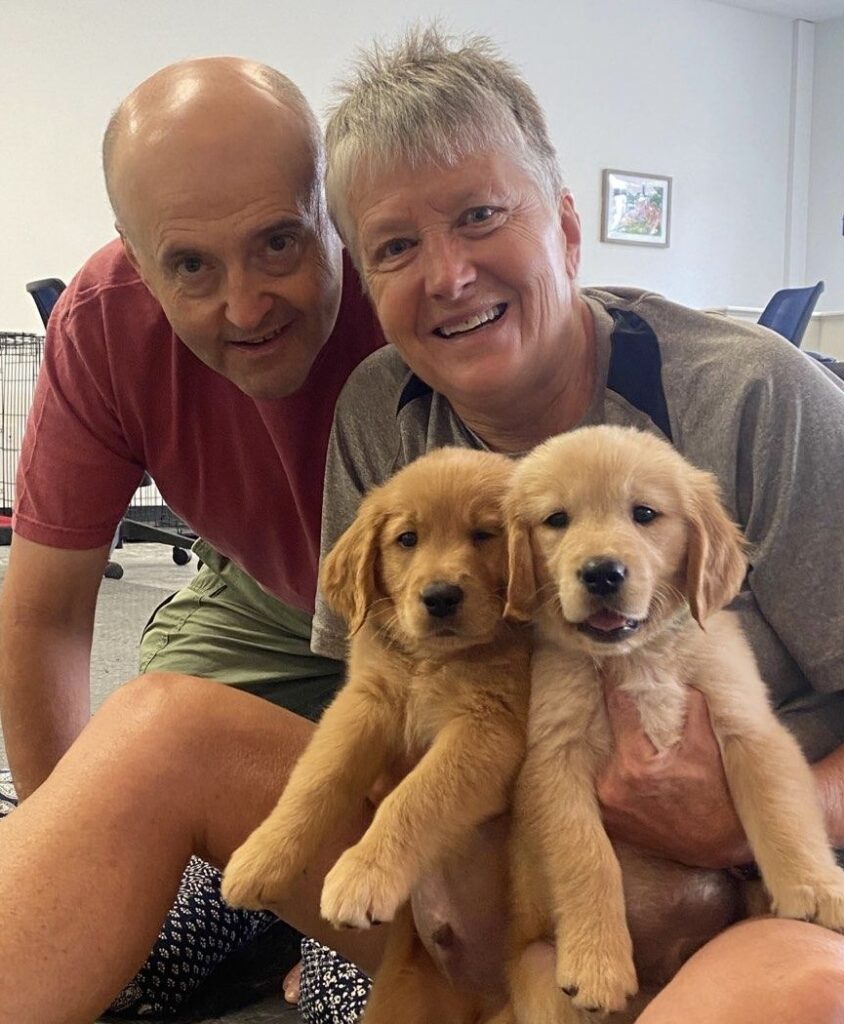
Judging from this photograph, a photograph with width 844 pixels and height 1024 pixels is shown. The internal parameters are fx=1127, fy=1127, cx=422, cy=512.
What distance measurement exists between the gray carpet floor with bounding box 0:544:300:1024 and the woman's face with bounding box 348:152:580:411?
1.16 metres

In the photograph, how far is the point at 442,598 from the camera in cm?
130

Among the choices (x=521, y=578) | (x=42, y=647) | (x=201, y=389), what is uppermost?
(x=201, y=389)

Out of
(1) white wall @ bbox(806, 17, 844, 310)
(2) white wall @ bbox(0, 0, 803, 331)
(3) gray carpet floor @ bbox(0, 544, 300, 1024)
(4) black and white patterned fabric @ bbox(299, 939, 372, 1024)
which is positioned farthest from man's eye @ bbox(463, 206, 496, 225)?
(1) white wall @ bbox(806, 17, 844, 310)

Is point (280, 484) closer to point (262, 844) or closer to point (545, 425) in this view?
point (545, 425)

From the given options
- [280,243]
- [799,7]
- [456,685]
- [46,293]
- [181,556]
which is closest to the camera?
[456,685]

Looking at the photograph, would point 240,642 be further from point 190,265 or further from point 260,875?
point 260,875

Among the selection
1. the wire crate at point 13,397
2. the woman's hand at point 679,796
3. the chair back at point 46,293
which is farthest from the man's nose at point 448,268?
the wire crate at point 13,397

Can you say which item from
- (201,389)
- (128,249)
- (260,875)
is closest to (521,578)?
(260,875)

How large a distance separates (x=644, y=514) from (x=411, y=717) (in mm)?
379

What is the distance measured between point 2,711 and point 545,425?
120cm

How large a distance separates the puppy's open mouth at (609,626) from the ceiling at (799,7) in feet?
30.3

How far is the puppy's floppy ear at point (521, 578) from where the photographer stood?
128cm

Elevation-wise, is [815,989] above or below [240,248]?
below

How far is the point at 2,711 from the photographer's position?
6.87 feet
